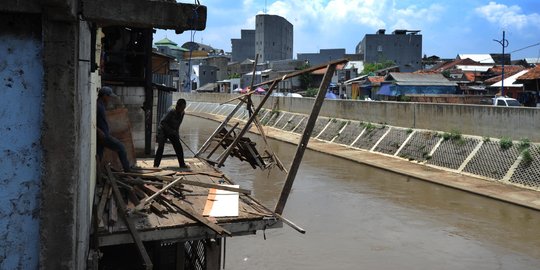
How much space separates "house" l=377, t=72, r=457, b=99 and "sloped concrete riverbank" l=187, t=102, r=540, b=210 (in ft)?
34.3

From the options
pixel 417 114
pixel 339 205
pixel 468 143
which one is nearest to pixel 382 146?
pixel 417 114

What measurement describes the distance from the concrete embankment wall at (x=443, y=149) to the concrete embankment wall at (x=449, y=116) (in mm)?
338

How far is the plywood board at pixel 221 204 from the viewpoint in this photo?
6.41 m

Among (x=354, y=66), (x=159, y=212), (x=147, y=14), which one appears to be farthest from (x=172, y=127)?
A: (x=354, y=66)

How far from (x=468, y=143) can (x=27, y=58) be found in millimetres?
18768

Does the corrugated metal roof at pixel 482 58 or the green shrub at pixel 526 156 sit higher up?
the corrugated metal roof at pixel 482 58

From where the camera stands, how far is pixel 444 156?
67.8 feet

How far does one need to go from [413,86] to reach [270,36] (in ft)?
215

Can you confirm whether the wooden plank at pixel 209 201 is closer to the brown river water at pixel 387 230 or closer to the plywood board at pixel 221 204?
the plywood board at pixel 221 204

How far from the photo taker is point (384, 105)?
26.8 metres

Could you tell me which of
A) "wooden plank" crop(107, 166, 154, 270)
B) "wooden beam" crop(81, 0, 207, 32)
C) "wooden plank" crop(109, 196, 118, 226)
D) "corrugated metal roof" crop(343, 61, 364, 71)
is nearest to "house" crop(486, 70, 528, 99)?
"corrugated metal roof" crop(343, 61, 364, 71)

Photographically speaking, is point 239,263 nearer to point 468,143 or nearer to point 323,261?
point 323,261

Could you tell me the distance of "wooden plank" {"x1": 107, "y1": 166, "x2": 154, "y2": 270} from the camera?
A: 212 inches

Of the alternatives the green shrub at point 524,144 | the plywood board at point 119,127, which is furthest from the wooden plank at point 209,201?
the green shrub at point 524,144
